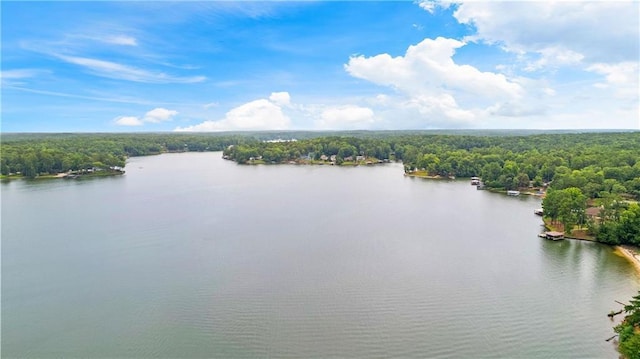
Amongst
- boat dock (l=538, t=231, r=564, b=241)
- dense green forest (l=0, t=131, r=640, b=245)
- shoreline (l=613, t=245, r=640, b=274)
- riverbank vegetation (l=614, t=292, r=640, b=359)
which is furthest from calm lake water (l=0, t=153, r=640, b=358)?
dense green forest (l=0, t=131, r=640, b=245)

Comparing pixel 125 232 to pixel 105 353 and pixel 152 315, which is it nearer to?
pixel 152 315

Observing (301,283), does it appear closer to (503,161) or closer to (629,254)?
(629,254)

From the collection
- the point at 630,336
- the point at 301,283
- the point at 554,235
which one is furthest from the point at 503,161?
the point at 630,336

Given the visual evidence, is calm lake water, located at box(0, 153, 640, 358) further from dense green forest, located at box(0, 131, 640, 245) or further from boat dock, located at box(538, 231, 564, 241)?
dense green forest, located at box(0, 131, 640, 245)

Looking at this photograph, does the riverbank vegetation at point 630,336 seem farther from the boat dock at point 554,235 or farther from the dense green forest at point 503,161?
the boat dock at point 554,235

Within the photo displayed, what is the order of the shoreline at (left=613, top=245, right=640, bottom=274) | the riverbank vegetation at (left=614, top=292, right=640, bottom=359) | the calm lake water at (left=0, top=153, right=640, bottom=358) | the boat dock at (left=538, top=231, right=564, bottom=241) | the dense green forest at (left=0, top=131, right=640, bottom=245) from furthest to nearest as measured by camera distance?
1. the dense green forest at (left=0, top=131, right=640, bottom=245)
2. the boat dock at (left=538, top=231, right=564, bottom=241)
3. the shoreline at (left=613, top=245, right=640, bottom=274)
4. the calm lake water at (left=0, top=153, right=640, bottom=358)
5. the riverbank vegetation at (left=614, top=292, right=640, bottom=359)

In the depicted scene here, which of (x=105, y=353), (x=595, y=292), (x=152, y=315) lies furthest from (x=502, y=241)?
(x=105, y=353)

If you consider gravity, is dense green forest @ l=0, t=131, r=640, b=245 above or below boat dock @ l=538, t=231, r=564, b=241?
above
